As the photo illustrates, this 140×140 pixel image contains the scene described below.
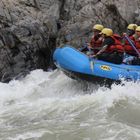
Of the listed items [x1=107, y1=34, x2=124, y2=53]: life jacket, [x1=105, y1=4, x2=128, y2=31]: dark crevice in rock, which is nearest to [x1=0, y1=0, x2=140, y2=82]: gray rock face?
[x1=105, y1=4, x2=128, y2=31]: dark crevice in rock

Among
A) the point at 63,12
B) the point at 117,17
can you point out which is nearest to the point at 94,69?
the point at 117,17

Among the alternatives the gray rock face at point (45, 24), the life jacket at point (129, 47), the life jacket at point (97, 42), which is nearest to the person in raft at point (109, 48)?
the life jacket at point (129, 47)

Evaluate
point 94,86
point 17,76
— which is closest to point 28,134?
point 94,86

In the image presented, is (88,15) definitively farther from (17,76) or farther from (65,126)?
(65,126)

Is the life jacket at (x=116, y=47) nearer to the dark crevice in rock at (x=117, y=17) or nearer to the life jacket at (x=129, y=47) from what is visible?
the life jacket at (x=129, y=47)

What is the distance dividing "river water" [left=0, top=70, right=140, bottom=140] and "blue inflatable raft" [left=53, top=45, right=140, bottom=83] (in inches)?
9.1

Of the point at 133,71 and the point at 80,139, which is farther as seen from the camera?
the point at 133,71

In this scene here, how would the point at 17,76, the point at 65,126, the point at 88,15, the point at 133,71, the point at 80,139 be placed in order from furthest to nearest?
the point at 88,15 < the point at 17,76 < the point at 133,71 < the point at 65,126 < the point at 80,139

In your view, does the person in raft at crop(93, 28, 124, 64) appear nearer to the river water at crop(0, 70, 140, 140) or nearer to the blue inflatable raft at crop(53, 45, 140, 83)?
the blue inflatable raft at crop(53, 45, 140, 83)

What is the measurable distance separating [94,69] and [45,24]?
3.66 metres

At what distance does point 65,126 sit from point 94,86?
2.37 meters

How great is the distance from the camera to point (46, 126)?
8117mm

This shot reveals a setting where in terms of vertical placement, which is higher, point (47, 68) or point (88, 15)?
point (88, 15)

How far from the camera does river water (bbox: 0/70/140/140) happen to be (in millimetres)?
7664
